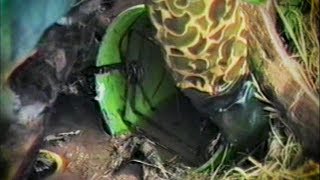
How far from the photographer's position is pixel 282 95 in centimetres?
112

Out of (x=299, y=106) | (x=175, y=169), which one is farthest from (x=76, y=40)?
(x=299, y=106)

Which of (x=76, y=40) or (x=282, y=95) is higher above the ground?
(x=76, y=40)

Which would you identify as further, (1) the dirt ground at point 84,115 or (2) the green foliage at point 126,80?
(2) the green foliage at point 126,80

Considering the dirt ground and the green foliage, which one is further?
the green foliage

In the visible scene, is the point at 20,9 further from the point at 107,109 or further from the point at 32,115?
the point at 107,109

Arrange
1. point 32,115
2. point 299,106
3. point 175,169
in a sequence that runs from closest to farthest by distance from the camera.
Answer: point 299,106 → point 32,115 → point 175,169

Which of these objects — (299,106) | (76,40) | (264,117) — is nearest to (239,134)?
(264,117)

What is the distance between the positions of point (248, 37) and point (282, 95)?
10 cm

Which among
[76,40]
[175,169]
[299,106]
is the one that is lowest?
[175,169]

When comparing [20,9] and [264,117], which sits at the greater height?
[20,9]

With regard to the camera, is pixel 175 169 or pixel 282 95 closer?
pixel 282 95

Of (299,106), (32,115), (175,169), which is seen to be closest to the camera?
(299,106)

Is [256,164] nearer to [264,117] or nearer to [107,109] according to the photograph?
[264,117]

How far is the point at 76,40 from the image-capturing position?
48.7 inches
